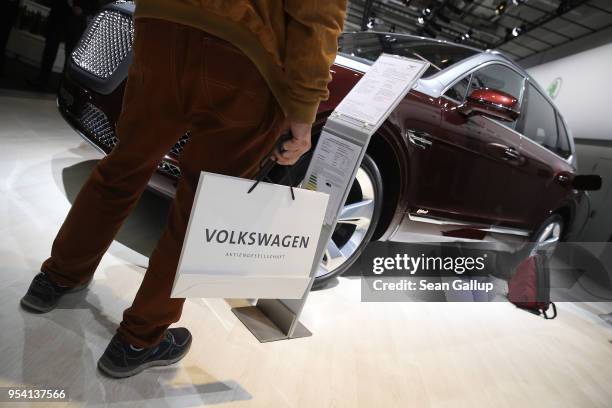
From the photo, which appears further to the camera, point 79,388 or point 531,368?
point 531,368

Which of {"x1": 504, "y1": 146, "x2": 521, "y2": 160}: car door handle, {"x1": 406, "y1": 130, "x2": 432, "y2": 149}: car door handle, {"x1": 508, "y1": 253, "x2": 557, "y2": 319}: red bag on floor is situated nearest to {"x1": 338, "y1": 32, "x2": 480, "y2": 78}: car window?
{"x1": 406, "y1": 130, "x2": 432, "y2": 149}: car door handle

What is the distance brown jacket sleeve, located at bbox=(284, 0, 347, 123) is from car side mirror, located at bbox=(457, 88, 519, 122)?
4.65 ft

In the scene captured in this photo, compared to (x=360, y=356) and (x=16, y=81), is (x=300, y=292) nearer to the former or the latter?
(x=360, y=356)

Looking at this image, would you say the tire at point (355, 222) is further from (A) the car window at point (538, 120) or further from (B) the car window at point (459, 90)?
(A) the car window at point (538, 120)

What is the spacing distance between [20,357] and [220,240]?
2.03 ft

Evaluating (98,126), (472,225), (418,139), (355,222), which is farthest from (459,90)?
(98,126)

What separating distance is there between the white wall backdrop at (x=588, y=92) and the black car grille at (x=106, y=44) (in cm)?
548

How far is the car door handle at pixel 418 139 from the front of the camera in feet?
6.68

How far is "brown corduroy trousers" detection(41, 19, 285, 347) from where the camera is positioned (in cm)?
97

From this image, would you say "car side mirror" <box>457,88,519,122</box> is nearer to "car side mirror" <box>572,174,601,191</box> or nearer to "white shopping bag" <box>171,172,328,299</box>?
"white shopping bag" <box>171,172,328,299</box>

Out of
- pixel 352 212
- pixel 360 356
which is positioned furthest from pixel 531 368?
pixel 352 212

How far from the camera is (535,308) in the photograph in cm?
295

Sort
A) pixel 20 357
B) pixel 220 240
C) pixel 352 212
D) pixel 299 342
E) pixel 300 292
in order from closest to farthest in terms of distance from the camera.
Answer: pixel 220 240 < pixel 20 357 < pixel 300 292 < pixel 299 342 < pixel 352 212

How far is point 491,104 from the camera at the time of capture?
2166mm
